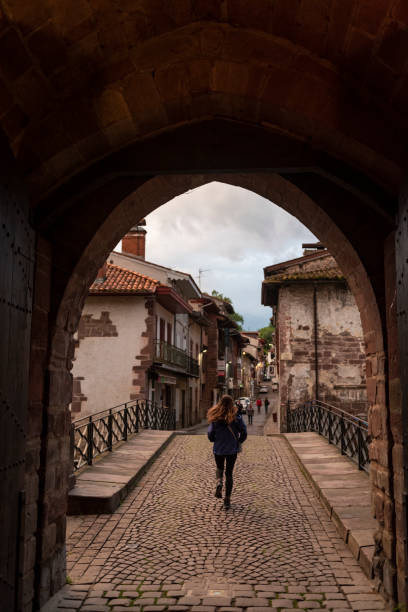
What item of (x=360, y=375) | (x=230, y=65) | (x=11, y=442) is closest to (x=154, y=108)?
(x=230, y=65)

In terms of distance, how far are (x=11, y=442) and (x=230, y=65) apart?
283 centimetres

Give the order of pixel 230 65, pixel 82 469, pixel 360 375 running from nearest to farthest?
pixel 230 65, pixel 82 469, pixel 360 375

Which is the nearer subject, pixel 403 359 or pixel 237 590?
pixel 403 359

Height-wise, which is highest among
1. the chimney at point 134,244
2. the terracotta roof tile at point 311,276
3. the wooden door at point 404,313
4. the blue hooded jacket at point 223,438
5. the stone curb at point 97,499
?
the chimney at point 134,244

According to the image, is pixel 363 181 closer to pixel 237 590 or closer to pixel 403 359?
pixel 403 359

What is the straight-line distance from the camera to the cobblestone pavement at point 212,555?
13.4 ft

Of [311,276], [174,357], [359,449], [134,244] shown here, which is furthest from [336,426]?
[134,244]

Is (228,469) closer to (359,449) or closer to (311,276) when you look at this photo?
(359,449)

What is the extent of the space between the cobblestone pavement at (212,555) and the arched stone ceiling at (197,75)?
309 cm

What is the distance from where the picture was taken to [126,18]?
10.8 feet

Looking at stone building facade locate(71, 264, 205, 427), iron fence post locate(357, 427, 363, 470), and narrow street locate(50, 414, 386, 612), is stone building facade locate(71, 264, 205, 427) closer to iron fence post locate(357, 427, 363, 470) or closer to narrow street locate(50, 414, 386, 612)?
narrow street locate(50, 414, 386, 612)

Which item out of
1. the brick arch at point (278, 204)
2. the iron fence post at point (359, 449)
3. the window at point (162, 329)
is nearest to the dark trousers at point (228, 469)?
the iron fence post at point (359, 449)

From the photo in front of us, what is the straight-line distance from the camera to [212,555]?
16.7 feet

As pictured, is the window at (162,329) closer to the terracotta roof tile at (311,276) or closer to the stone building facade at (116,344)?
the stone building facade at (116,344)
